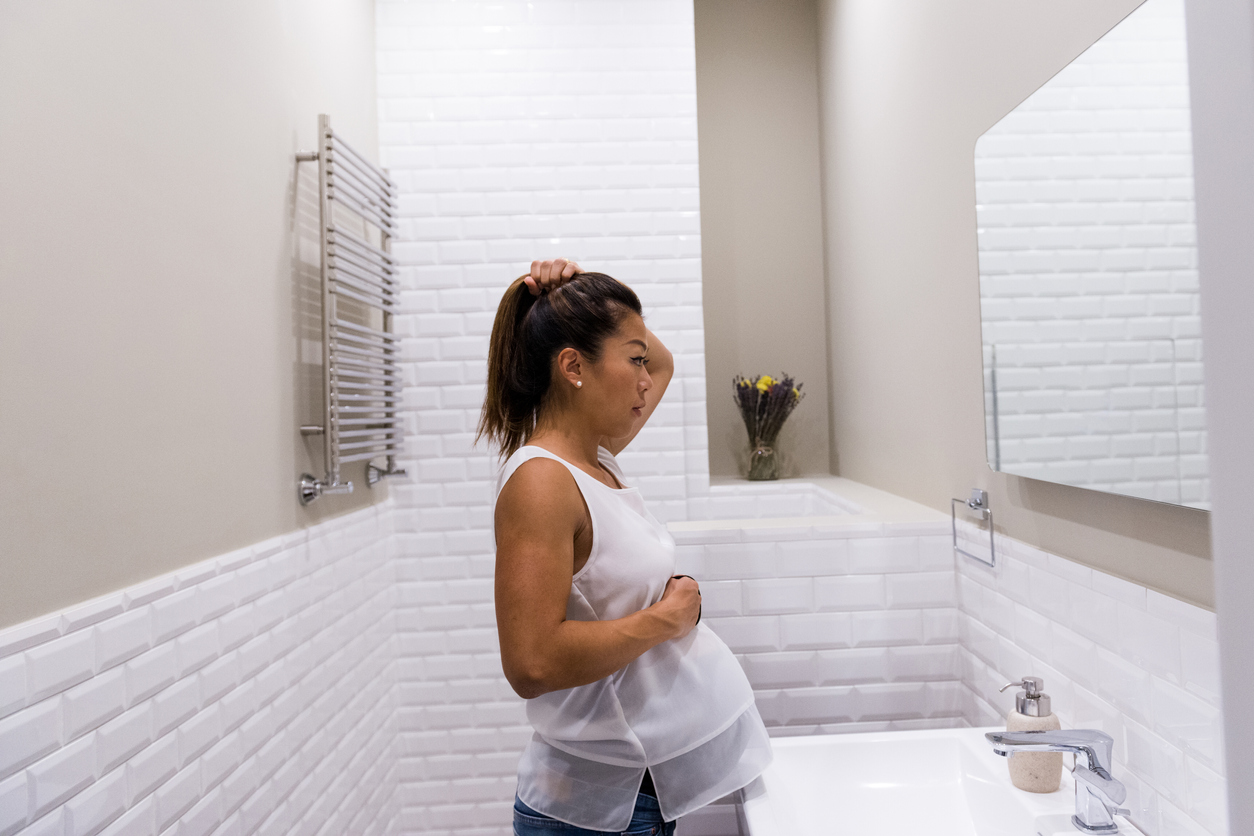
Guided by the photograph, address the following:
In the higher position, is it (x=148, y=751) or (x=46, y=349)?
(x=46, y=349)

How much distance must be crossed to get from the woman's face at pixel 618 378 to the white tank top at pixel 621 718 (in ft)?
0.36

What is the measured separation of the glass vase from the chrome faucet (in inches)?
82.8

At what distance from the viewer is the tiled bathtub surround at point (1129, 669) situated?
1033mm

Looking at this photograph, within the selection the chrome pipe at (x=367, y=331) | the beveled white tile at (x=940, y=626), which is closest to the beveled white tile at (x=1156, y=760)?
the beveled white tile at (x=940, y=626)

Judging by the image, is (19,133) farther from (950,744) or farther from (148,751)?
(950,744)

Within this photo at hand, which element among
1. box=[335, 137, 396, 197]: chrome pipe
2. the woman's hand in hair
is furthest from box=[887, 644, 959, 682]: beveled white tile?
box=[335, 137, 396, 197]: chrome pipe

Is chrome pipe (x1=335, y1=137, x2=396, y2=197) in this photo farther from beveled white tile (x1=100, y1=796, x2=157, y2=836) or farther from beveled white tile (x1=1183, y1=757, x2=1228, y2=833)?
beveled white tile (x1=1183, y1=757, x2=1228, y2=833)

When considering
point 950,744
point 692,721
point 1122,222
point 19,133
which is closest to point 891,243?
Answer: point 1122,222

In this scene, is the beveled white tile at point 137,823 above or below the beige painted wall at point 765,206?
below

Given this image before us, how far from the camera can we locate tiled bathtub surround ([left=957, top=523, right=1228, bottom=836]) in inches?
40.7

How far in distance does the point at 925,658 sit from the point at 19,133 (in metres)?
1.91

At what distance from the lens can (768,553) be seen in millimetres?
1851

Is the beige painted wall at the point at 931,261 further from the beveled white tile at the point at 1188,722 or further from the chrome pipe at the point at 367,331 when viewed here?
the chrome pipe at the point at 367,331

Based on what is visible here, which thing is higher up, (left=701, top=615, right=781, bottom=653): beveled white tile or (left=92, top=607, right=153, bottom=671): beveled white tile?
(left=92, top=607, right=153, bottom=671): beveled white tile
